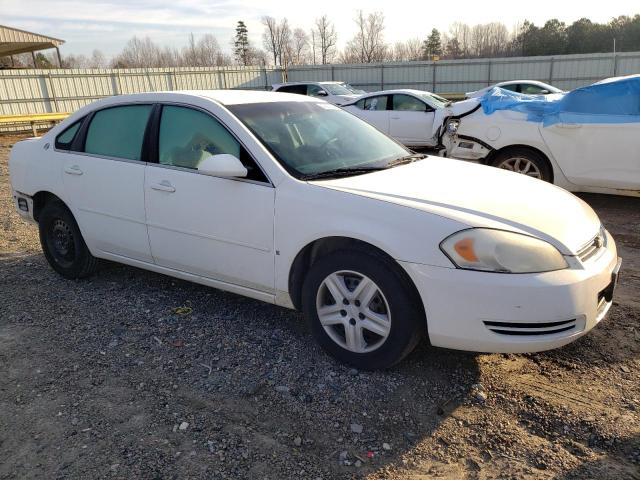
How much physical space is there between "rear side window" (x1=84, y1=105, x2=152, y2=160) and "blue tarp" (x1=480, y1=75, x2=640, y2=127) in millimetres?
4944

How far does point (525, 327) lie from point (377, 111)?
419 inches

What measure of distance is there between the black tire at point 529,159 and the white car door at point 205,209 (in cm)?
465

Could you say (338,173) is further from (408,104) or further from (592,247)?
(408,104)

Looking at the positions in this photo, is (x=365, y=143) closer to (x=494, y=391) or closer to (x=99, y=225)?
(x=494, y=391)

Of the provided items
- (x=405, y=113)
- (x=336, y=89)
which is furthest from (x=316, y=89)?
(x=405, y=113)

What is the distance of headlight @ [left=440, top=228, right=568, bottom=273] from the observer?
2.64 metres

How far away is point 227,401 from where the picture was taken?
2.93m

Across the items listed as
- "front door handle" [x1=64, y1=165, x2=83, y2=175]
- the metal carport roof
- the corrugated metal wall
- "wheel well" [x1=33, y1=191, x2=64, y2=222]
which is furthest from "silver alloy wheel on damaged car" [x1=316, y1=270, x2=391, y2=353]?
the metal carport roof

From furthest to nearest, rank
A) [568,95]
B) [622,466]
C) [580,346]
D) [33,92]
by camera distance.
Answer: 1. [33,92]
2. [568,95]
3. [580,346]
4. [622,466]

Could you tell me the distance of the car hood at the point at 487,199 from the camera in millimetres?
2795

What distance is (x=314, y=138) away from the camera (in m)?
3.74

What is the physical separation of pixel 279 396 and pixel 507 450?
1.22 metres

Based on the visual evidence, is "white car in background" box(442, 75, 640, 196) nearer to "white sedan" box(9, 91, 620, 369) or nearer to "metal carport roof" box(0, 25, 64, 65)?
"white sedan" box(9, 91, 620, 369)

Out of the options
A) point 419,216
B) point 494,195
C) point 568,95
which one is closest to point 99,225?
point 419,216
